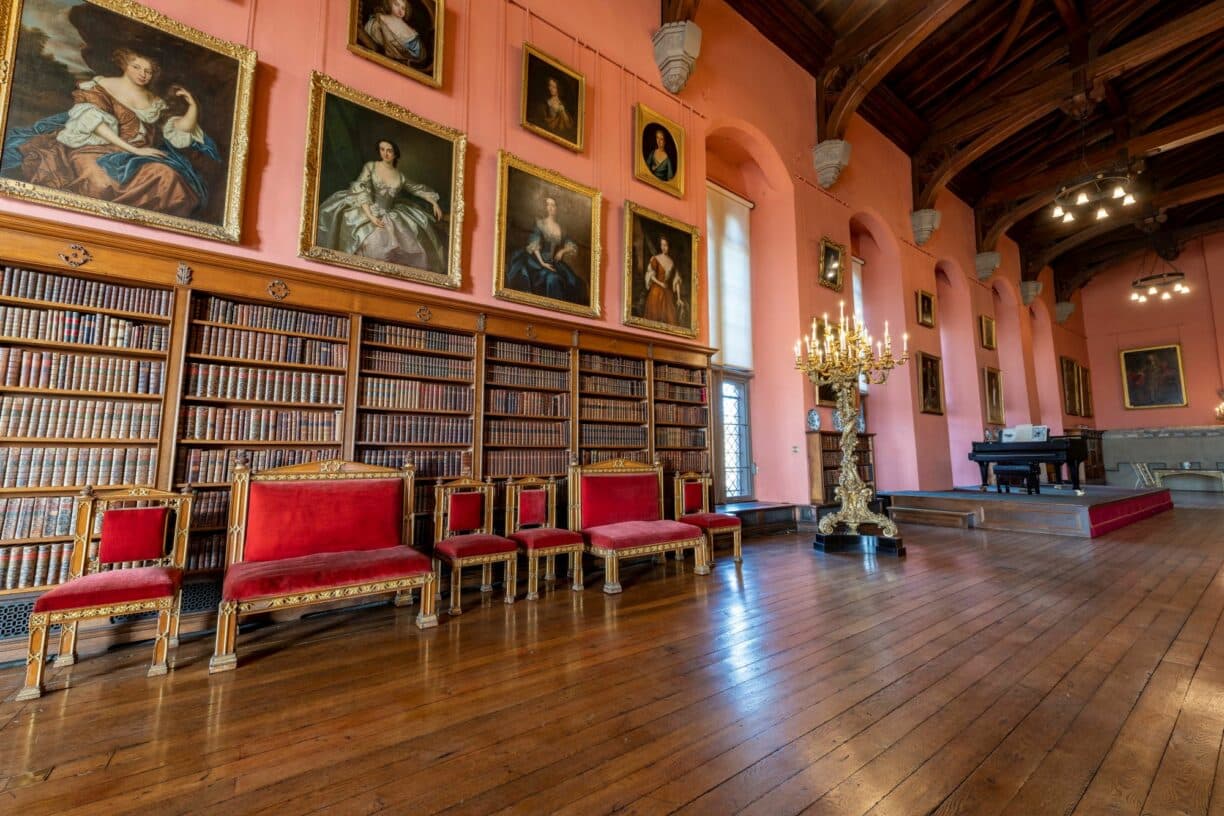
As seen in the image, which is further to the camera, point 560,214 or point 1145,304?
point 1145,304

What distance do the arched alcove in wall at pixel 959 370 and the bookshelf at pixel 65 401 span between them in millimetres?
11595

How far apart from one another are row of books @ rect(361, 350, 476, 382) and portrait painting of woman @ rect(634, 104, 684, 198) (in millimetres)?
2960

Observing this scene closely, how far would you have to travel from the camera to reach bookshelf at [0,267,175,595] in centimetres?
259

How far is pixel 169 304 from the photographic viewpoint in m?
3.02

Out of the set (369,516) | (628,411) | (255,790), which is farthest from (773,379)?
(255,790)

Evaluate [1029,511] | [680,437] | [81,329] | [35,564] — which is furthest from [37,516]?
[1029,511]

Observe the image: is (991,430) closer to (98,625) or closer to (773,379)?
(773,379)

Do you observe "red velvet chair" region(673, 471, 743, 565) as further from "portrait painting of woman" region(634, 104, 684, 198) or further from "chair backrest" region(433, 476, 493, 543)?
"portrait painting of woman" region(634, 104, 684, 198)

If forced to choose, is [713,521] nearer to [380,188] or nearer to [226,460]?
[226,460]

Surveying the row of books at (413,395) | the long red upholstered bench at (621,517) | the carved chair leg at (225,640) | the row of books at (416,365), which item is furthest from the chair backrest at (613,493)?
the carved chair leg at (225,640)

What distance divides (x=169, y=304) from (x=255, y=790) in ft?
9.56

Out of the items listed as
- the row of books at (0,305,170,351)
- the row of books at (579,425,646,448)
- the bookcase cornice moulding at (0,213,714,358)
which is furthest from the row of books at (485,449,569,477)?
the row of books at (0,305,170,351)

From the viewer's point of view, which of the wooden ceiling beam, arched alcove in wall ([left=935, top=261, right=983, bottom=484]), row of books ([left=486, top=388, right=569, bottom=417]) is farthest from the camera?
arched alcove in wall ([left=935, top=261, right=983, bottom=484])

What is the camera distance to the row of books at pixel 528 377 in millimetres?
4238
